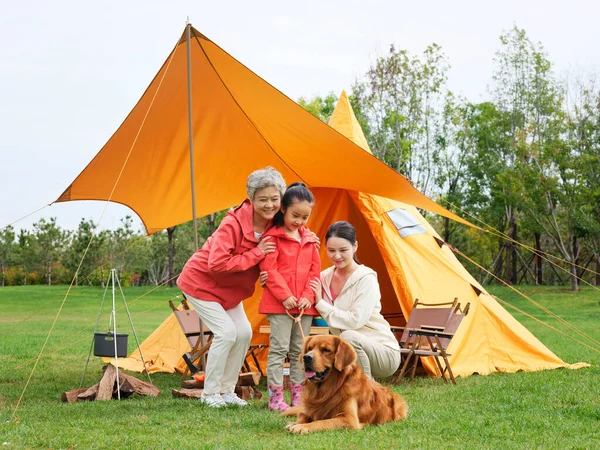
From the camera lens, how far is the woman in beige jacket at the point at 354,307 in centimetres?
422

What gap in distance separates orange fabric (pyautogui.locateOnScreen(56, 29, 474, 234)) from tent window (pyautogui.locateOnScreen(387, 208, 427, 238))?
726 mm

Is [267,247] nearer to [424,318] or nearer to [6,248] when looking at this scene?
[424,318]

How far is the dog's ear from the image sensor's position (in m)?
3.47

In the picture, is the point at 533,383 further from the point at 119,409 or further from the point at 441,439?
the point at 119,409

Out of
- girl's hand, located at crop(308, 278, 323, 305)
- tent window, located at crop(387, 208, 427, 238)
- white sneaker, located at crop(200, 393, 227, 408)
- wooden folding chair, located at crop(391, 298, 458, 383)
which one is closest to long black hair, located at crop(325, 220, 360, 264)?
girl's hand, located at crop(308, 278, 323, 305)

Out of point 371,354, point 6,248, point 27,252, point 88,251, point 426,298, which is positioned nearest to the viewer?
point 371,354

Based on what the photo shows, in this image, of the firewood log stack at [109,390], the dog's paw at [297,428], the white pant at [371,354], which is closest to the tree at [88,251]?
the firewood log stack at [109,390]

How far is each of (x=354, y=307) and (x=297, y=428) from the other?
97 centimetres

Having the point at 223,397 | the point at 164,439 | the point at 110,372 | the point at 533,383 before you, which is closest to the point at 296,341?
the point at 223,397

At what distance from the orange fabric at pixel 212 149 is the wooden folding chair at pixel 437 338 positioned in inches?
32.3

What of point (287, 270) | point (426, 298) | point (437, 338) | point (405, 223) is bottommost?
point (437, 338)

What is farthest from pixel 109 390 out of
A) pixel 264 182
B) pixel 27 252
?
pixel 27 252

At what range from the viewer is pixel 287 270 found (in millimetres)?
4340

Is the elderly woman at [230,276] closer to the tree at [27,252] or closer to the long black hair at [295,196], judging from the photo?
the long black hair at [295,196]
